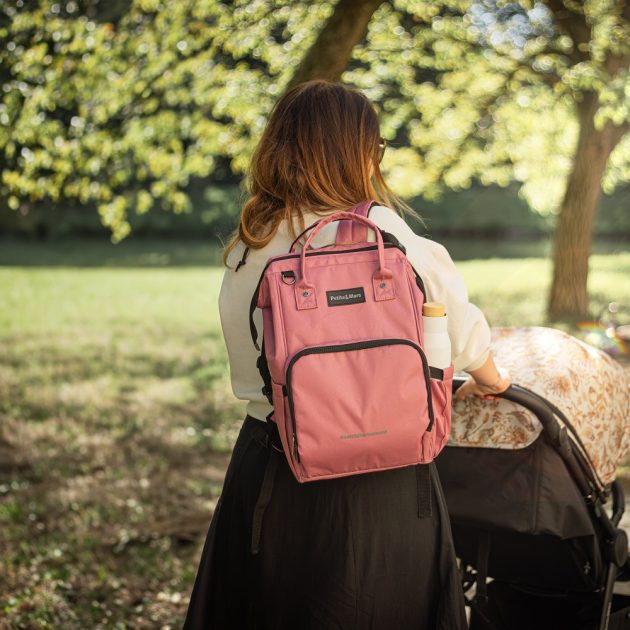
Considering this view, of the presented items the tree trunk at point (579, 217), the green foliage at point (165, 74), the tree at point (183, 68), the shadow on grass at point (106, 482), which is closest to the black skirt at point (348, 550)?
the shadow on grass at point (106, 482)

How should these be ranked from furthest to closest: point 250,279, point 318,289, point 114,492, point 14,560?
point 114,492 → point 14,560 → point 250,279 → point 318,289

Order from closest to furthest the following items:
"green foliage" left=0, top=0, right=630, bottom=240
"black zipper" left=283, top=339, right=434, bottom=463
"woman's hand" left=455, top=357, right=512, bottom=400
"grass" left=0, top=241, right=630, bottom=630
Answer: "black zipper" left=283, top=339, right=434, bottom=463 → "woman's hand" left=455, top=357, right=512, bottom=400 → "grass" left=0, top=241, right=630, bottom=630 → "green foliage" left=0, top=0, right=630, bottom=240

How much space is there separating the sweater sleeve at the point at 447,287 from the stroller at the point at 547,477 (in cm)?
29

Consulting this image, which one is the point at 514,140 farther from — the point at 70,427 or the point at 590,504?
the point at 590,504

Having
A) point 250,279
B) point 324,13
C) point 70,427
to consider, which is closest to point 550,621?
point 250,279

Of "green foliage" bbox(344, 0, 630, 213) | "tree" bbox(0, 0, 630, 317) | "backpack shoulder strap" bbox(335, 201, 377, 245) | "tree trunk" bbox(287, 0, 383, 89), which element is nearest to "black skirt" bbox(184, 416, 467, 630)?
"backpack shoulder strap" bbox(335, 201, 377, 245)

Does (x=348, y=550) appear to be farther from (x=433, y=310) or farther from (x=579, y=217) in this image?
(x=579, y=217)

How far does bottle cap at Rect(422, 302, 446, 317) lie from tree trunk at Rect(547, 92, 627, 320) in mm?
10715

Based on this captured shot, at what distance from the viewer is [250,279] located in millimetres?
2240

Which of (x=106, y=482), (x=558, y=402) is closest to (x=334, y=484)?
(x=558, y=402)

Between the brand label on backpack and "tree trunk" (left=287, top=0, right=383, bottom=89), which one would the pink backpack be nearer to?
the brand label on backpack

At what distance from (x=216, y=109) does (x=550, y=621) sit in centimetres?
475

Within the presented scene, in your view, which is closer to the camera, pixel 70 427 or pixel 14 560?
pixel 14 560

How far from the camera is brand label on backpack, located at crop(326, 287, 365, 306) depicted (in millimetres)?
1991
